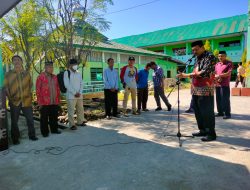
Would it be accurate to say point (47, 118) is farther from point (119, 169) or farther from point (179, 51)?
point (179, 51)

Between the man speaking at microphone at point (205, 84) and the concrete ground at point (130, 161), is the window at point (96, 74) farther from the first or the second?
the man speaking at microphone at point (205, 84)

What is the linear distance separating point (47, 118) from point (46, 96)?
533 millimetres

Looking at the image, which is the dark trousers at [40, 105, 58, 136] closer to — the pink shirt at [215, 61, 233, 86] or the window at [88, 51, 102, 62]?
the pink shirt at [215, 61, 233, 86]

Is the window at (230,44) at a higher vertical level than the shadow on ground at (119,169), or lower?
higher

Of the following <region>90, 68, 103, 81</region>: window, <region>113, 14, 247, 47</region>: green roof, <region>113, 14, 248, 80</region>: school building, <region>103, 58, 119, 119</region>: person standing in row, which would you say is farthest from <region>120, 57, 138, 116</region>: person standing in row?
<region>113, 14, 247, 47</region>: green roof

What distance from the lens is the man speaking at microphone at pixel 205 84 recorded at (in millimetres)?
4336

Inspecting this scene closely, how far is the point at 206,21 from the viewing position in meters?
38.2

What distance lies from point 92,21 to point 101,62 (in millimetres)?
11803

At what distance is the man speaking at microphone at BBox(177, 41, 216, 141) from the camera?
14.2ft

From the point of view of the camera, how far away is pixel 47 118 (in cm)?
536

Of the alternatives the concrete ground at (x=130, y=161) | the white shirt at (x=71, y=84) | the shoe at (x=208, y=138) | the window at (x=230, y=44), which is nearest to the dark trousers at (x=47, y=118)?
the concrete ground at (x=130, y=161)

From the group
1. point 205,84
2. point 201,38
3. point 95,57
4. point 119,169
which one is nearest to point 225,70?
point 205,84

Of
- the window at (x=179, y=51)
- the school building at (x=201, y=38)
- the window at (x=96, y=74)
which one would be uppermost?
the school building at (x=201, y=38)

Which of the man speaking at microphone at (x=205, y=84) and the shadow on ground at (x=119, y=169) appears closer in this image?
the shadow on ground at (x=119, y=169)
